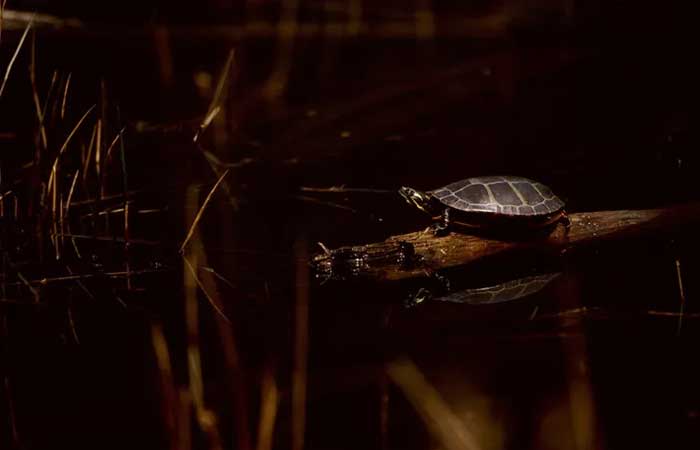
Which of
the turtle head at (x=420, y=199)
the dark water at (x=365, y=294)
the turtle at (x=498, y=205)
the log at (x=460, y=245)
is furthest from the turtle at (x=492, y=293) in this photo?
the turtle head at (x=420, y=199)

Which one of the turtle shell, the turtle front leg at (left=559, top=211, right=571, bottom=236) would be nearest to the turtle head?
the turtle shell

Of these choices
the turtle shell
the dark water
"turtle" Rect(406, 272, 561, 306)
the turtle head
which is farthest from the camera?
the turtle head

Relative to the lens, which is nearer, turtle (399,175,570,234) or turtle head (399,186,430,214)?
turtle (399,175,570,234)

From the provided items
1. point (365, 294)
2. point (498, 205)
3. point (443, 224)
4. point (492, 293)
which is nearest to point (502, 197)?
point (498, 205)

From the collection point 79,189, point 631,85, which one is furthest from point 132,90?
point 631,85

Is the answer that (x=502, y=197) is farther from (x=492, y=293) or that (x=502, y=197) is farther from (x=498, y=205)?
(x=492, y=293)

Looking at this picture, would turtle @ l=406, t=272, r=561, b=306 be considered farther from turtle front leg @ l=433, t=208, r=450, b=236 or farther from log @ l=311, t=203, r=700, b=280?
turtle front leg @ l=433, t=208, r=450, b=236

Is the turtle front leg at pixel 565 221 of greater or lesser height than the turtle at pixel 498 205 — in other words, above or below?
below

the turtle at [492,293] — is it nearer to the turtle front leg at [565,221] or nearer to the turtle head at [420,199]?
the turtle front leg at [565,221]
